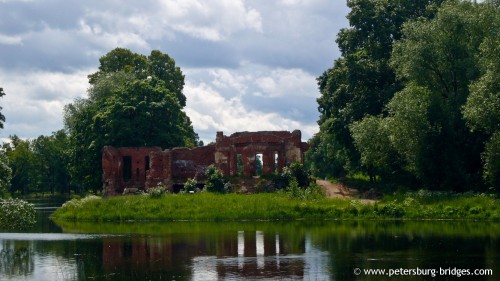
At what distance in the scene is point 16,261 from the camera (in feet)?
90.6

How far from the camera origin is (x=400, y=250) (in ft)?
90.0

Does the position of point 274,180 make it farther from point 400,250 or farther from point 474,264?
point 474,264

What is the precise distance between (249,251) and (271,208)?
55.7 feet

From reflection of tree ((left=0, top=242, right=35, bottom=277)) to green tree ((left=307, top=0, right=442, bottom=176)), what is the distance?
30631mm

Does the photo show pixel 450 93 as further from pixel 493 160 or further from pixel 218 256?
pixel 218 256

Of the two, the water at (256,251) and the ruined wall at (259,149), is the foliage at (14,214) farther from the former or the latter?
the ruined wall at (259,149)

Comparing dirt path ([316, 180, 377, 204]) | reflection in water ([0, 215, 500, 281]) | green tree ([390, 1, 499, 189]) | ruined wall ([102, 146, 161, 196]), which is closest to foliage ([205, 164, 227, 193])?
dirt path ([316, 180, 377, 204])

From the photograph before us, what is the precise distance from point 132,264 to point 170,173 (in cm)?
3311

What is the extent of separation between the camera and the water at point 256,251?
23.1 metres

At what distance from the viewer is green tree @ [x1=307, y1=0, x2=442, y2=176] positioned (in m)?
55.4

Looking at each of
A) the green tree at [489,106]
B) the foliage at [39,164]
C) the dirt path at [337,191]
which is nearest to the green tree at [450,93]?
the green tree at [489,106]

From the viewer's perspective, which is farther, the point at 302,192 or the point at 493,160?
the point at 302,192

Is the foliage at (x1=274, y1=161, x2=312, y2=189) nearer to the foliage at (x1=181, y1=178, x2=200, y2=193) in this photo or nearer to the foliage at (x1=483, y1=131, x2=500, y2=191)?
the foliage at (x1=181, y1=178, x2=200, y2=193)

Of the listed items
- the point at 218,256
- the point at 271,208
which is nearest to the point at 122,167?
the point at 271,208
